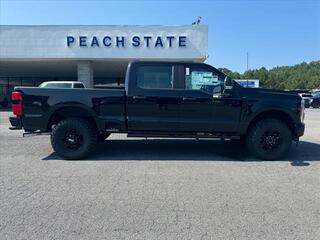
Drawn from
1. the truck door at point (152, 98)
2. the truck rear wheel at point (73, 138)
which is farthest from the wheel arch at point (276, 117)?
the truck rear wheel at point (73, 138)

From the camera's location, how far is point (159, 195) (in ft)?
16.5

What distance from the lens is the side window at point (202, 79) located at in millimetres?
7414

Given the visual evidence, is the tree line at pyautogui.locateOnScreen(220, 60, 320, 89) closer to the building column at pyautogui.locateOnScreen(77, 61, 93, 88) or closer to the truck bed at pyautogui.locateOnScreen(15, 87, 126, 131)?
the building column at pyautogui.locateOnScreen(77, 61, 93, 88)

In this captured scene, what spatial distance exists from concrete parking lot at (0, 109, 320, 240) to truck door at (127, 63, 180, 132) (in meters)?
0.78

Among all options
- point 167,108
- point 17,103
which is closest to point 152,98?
point 167,108

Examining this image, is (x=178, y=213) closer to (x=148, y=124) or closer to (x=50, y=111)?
(x=148, y=124)

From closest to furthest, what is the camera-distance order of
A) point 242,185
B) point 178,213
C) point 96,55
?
point 178,213 < point 242,185 < point 96,55

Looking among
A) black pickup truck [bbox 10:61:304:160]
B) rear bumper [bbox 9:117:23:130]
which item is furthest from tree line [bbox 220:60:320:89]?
rear bumper [bbox 9:117:23:130]

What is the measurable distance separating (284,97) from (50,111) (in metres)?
5.14

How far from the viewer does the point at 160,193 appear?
5.13 metres

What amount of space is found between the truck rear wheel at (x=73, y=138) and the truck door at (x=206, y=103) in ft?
6.83

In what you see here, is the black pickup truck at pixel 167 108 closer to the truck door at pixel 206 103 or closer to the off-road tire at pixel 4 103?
the truck door at pixel 206 103

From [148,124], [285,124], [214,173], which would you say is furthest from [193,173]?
[285,124]

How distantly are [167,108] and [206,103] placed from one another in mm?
855
